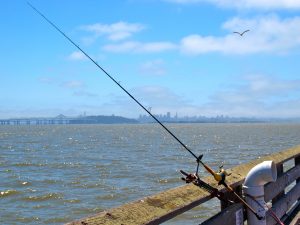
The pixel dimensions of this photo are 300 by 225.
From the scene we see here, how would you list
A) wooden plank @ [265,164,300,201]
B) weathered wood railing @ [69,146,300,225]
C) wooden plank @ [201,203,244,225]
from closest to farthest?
weathered wood railing @ [69,146,300,225], wooden plank @ [201,203,244,225], wooden plank @ [265,164,300,201]

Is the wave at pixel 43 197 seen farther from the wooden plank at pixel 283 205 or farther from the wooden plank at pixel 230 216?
the wooden plank at pixel 230 216

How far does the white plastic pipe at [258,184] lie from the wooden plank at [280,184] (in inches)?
20.3

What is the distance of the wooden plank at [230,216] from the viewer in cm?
332

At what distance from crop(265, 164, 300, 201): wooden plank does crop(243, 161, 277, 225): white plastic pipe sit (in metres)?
0.52

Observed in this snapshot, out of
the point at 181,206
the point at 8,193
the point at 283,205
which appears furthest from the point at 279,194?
the point at 8,193

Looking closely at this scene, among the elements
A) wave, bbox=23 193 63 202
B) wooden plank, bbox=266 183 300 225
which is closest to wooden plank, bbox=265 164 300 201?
wooden plank, bbox=266 183 300 225

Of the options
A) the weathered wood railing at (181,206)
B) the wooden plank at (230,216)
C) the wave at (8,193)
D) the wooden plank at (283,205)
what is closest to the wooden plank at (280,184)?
the weathered wood railing at (181,206)

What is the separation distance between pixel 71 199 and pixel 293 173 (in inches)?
498

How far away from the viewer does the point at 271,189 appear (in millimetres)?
4645

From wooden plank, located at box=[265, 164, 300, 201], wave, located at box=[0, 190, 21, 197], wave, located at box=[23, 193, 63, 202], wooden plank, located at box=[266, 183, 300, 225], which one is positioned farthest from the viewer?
wave, located at box=[0, 190, 21, 197]

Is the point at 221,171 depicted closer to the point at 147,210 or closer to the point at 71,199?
the point at 147,210

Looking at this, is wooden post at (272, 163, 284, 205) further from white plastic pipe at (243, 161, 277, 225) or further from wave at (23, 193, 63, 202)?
wave at (23, 193, 63, 202)

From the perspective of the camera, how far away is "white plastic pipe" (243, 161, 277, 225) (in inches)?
150

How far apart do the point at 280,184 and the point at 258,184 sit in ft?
4.22
